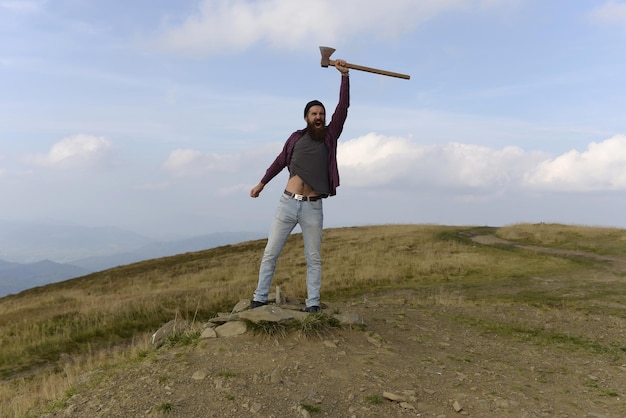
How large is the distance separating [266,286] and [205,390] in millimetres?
2498

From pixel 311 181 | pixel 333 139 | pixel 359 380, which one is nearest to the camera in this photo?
pixel 359 380

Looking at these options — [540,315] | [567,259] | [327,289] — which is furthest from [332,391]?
[567,259]

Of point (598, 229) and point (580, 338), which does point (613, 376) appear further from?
point (598, 229)

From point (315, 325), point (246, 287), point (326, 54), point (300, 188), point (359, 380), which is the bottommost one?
point (246, 287)

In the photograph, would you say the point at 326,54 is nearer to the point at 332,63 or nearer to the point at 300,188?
the point at 332,63

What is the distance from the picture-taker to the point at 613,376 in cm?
655

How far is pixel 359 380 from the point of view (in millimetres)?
5242

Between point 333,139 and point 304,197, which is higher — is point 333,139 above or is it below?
above

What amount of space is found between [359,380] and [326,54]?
15.5ft

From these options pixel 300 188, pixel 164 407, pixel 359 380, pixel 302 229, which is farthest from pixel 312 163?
pixel 164 407

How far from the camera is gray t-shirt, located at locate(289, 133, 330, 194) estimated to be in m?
6.78

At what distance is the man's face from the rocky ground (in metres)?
3.11

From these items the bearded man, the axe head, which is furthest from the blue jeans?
the axe head

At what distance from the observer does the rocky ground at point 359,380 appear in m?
4.68
